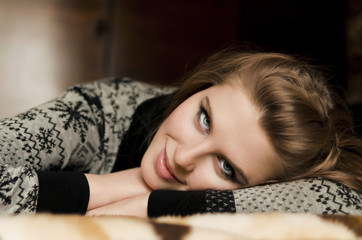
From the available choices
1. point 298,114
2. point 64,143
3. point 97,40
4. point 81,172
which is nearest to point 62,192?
point 81,172

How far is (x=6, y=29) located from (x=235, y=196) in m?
1.55

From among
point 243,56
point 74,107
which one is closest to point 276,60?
point 243,56

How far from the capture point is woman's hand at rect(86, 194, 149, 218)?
2.68 feet

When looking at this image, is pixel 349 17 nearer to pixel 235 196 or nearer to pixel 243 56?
pixel 243 56

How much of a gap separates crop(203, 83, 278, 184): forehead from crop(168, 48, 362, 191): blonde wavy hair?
0.07ft

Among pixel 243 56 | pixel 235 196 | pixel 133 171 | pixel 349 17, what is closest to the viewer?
pixel 235 196

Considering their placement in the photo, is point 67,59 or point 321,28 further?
point 67,59

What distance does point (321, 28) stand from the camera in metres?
1.54

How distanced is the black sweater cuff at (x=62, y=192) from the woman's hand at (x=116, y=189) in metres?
0.03

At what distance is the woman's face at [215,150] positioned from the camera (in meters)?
0.86

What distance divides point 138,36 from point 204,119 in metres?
1.26

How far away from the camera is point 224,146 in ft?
2.81

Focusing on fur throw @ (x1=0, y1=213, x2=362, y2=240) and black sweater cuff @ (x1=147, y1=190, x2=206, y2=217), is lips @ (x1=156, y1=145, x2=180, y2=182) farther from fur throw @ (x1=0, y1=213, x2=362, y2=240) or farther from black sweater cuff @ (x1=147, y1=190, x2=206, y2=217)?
fur throw @ (x1=0, y1=213, x2=362, y2=240)

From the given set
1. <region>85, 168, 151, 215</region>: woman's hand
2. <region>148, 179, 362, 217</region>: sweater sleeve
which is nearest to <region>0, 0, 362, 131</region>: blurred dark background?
<region>148, 179, 362, 217</region>: sweater sleeve
